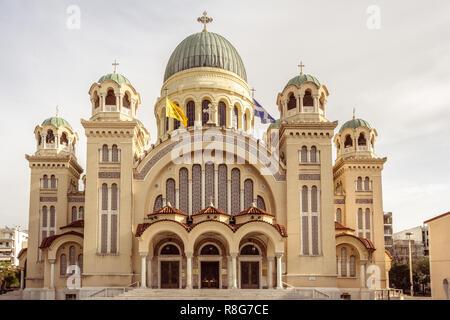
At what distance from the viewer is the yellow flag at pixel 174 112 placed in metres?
44.9

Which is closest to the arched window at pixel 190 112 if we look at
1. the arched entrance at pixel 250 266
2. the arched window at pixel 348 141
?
the arched entrance at pixel 250 266

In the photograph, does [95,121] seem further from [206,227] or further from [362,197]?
[362,197]

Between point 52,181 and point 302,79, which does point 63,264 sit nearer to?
point 52,181

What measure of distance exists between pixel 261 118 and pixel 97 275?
1785 centimetres

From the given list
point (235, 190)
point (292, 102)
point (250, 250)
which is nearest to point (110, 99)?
point (235, 190)

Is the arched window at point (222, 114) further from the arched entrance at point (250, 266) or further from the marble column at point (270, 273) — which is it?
the marble column at point (270, 273)

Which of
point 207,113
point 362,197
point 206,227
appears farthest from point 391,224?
point 206,227

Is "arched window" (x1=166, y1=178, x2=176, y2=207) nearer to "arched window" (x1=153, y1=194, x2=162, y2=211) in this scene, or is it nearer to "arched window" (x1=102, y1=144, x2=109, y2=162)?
"arched window" (x1=153, y1=194, x2=162, y2=211)

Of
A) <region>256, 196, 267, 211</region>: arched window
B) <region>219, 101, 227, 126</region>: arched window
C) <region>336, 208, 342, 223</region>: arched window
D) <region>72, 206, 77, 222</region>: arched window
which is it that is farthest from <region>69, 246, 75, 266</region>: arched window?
<region>336, 208, 342, 223</region>: arched window

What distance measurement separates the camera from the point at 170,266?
140 feet

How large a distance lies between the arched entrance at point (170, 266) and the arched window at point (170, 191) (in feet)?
11.2

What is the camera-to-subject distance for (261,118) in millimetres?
46844

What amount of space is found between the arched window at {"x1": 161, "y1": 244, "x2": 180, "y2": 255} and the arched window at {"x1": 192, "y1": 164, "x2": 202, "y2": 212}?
325 centimetres
